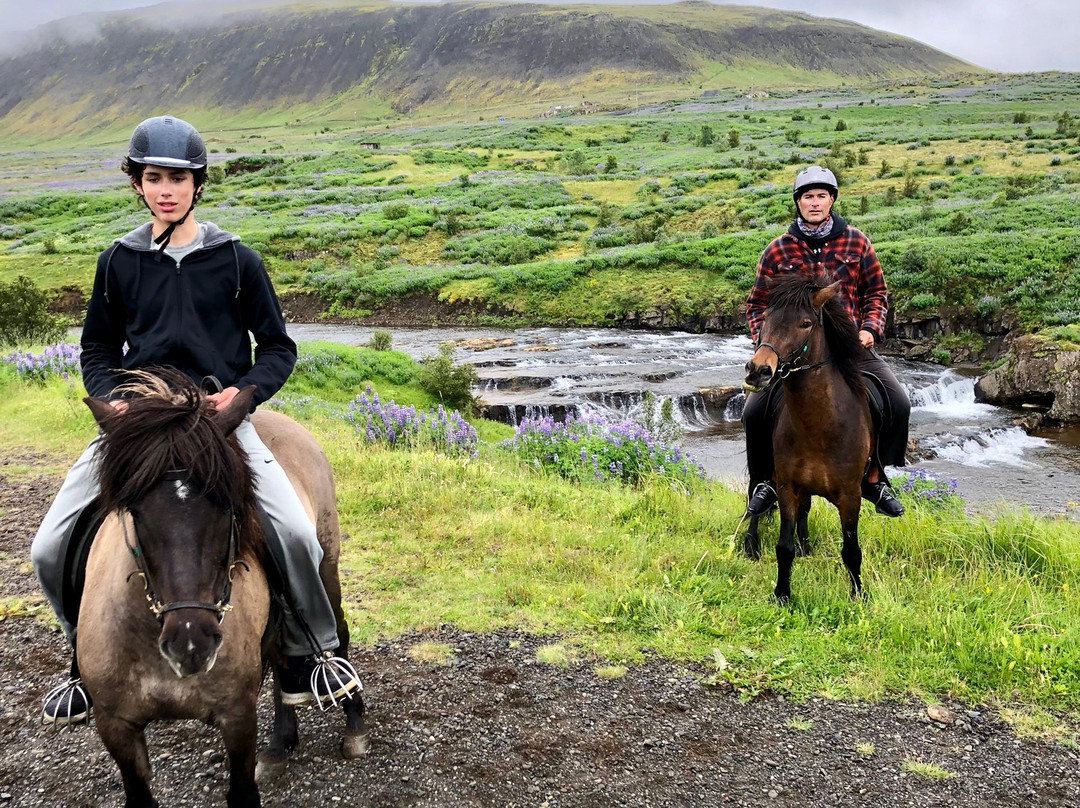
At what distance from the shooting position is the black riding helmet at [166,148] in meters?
3.23

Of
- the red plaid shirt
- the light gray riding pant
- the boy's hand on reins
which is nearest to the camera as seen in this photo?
the boy's hand on reins

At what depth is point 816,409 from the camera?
561cm

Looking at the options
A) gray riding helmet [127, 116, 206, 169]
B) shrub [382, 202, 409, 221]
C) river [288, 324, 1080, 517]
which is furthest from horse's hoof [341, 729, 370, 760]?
shrub [382, 202, 409, 221]

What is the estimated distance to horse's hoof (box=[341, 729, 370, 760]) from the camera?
13.3 feet

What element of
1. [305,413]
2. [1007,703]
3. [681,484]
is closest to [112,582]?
[1007,703]

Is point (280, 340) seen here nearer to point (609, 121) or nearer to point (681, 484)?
point (681, 484)

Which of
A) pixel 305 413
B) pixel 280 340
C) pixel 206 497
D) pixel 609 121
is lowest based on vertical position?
pixel 305 413

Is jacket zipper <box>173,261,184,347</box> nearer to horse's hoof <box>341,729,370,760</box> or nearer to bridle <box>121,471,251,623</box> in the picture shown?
bridle <box>121,471,251,623</box>

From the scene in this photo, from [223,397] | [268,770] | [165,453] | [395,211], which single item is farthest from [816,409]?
[395,211]

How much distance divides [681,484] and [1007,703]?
454 centimetres

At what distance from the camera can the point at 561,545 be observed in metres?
6.97

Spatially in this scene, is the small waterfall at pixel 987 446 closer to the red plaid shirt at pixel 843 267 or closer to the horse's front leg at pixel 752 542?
the horse's front leg at pixel 752 542

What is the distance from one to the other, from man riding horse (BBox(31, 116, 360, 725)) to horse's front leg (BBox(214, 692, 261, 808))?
0.55m

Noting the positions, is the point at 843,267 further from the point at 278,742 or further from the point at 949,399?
the point at 949,399
